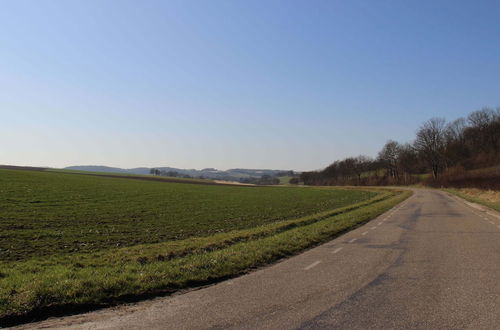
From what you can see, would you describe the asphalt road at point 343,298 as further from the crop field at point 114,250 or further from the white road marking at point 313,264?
the crop field at point 114,250

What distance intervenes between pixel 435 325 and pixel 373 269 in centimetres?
377

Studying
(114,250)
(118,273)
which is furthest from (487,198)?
(118,273)

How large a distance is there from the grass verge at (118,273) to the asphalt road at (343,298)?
58 centimetres

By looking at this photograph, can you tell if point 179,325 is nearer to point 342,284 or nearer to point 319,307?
point 319,307

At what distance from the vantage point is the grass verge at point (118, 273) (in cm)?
681

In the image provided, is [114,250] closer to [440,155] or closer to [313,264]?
[313,264]

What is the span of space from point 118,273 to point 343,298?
17.4 feet

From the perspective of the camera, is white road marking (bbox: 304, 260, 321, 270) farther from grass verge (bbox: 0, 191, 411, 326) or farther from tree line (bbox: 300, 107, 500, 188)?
tree line (bbox: 300, 107, 500, 188)

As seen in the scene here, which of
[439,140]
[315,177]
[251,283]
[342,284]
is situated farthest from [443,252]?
[315,177]

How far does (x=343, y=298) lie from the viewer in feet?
22.0

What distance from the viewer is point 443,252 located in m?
11.3

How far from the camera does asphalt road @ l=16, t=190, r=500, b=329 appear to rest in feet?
18.4

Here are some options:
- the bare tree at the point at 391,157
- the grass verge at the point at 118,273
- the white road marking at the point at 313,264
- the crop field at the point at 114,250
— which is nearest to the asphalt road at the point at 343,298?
the white road marking at the point at 313,264

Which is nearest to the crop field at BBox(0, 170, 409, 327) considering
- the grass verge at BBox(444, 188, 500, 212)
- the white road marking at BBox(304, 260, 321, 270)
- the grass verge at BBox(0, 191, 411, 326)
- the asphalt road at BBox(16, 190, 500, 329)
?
the grass verge at BBox(0, 191, 411, 326)
